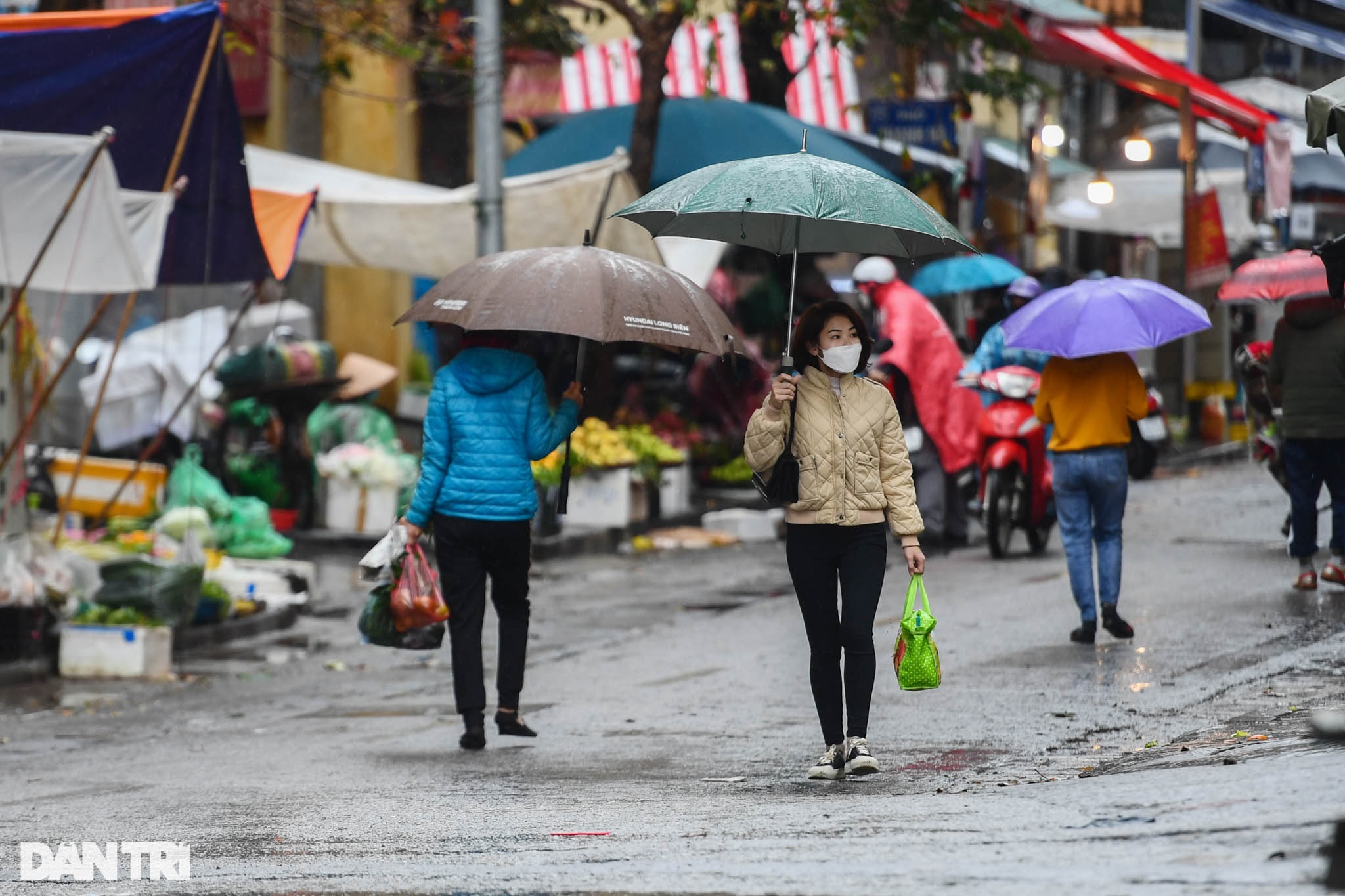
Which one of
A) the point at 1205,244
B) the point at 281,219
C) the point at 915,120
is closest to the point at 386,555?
the point at 281,219

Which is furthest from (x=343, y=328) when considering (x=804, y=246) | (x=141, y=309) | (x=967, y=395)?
(x=804, y=246)

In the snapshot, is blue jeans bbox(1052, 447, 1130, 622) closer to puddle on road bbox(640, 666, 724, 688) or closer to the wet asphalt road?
the wet asphalt road

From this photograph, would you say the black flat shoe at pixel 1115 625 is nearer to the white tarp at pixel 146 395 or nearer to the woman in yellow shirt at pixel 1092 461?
the woman in yellow shirt at pixel 1092 461

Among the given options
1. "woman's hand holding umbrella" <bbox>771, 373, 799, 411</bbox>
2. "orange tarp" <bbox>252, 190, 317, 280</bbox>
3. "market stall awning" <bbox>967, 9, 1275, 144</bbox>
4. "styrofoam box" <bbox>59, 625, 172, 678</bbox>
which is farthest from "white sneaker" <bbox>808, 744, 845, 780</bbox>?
"market stall awning" <bbox>967, 9, 1275, 144</bbox>

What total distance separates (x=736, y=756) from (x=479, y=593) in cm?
143

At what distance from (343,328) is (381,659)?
9.74m

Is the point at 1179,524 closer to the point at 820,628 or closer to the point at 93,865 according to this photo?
the point at 820,628

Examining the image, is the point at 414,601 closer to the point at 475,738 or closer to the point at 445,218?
the point at 475,738

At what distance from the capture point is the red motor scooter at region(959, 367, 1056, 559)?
1293cm

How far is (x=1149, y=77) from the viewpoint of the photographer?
19578 millimetres

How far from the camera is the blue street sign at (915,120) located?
61.3 ft

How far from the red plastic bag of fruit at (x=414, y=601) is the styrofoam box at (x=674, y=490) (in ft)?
28.1

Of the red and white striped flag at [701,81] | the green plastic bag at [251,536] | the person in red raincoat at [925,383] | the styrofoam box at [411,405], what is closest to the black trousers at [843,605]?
the person in red raincoat at [925,383]

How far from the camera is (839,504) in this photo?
Answer: 21.8 feet
